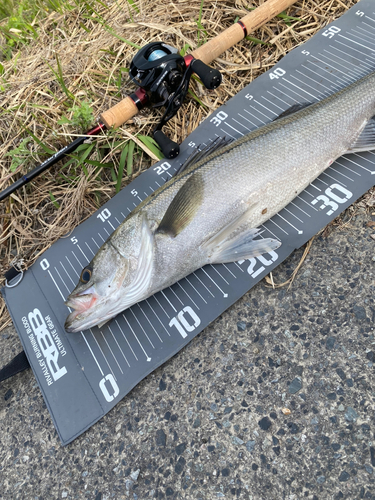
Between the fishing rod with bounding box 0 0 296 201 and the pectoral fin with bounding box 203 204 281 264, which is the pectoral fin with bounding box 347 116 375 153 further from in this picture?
the fishing rod with bounding box 0 0 296 201

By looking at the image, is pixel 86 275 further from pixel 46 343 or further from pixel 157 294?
pixel 46 343

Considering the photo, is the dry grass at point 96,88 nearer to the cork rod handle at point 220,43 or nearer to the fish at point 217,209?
the cork rod handle at point 220,43

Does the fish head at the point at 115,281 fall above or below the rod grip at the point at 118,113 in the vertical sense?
below

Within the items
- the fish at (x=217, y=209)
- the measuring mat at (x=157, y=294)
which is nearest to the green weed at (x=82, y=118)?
the measuring mat at (x=157, y=294)

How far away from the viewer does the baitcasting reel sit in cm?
291

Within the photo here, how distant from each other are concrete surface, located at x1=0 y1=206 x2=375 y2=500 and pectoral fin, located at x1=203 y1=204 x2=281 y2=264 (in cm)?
23

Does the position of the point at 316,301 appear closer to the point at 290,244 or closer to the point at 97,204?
the point at 290,244

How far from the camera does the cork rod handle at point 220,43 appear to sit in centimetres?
313

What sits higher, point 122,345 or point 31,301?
point 31,301

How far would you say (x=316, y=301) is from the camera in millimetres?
2271

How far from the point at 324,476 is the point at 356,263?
4.48 ft

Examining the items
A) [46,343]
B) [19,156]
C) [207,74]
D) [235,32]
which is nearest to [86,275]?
[46,343]

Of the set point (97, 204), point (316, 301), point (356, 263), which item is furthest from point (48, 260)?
point (356, 263)

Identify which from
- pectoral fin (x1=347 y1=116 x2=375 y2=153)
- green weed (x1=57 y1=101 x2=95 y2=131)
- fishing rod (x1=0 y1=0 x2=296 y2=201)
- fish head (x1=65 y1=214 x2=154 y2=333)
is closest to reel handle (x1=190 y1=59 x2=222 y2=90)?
fishing rod (x1=0 y1=0 x2=296 y2=201)
